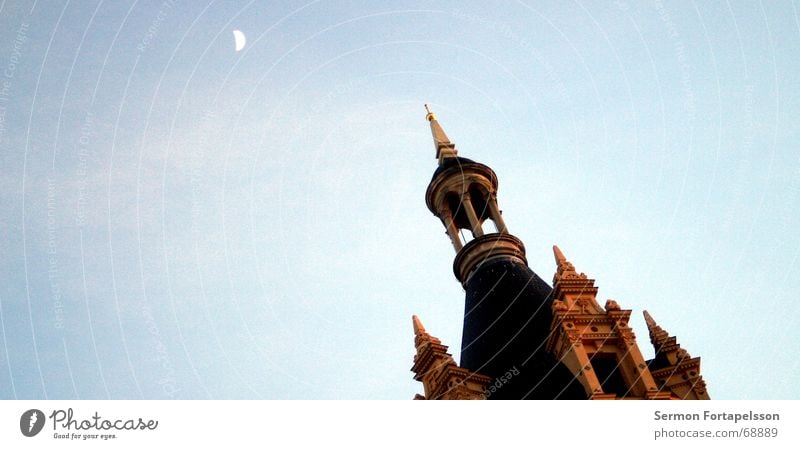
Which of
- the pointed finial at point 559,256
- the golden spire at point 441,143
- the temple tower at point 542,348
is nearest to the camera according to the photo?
the temple tower at point 542,348

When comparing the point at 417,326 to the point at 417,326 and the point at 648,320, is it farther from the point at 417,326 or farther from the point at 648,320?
the point at 648,320

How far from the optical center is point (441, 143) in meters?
50.5

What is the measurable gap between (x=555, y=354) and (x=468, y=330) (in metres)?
6.66

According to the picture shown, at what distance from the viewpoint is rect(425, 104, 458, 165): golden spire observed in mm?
49491

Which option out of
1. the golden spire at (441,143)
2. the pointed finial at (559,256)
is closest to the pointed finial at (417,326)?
the pointed finial at (559,256)

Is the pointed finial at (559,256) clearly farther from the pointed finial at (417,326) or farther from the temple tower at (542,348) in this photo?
the pointed finial at (417,326)

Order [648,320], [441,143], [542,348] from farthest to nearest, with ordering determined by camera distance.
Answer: [441,143], [648,320], [542,348]

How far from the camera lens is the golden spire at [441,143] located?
49.5 m

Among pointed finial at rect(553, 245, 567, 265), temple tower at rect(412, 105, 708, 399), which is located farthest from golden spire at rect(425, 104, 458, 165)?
pointed finial at rect(553, 245, 567, 265)

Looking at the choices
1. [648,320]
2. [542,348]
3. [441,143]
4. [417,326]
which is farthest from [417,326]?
[441,143]

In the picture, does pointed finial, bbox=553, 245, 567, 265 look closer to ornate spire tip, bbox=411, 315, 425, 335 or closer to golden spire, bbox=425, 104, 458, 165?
ornate spire tip, bbox=411, 315, 425, 335
